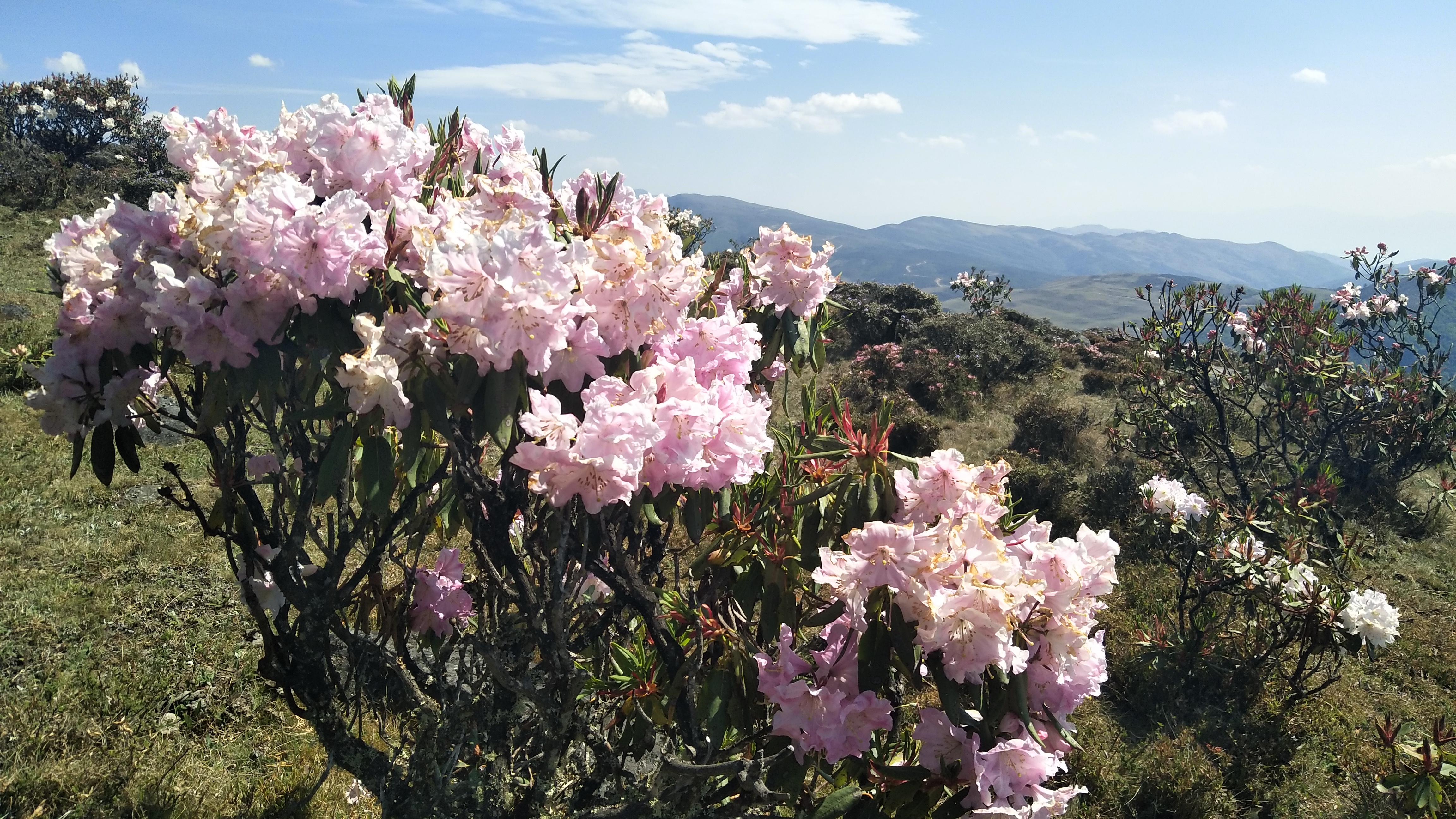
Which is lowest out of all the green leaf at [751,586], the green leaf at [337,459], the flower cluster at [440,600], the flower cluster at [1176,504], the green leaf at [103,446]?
the flower cluster at [1176,504]

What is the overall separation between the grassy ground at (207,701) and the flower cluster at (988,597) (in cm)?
254

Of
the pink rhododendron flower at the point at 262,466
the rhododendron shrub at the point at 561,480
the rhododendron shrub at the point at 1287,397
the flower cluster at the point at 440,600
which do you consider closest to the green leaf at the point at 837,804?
the rhododendron shrub at the point at 561,480

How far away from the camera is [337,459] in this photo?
145 centimetres

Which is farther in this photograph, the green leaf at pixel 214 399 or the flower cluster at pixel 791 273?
the flower cluster at pixel 791 273

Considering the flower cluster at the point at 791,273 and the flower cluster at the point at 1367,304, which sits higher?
the flower cluster at the point at 1367,304

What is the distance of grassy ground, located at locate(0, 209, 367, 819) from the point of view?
2.90m

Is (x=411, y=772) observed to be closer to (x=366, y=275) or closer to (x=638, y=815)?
(x=638, y=815)

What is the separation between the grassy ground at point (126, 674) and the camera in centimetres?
290

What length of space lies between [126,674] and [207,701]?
431 mm

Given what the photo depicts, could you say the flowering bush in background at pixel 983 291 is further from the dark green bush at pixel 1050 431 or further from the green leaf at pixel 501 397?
the green leaf at pixel 501 397

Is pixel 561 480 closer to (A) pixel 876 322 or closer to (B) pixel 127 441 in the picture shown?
(B) pixel 127 441

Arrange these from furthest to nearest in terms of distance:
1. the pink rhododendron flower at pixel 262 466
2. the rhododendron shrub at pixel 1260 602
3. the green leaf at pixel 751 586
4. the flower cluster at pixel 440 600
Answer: the rhododendron shrub at pixel 1260 602
the flower cluster at pixel 440 600
the pink rhododendron flower at pixel 262 466
the green leaf at pixel 751 586

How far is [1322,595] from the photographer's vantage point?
4.23 meters

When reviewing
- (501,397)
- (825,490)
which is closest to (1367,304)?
(825,490)
